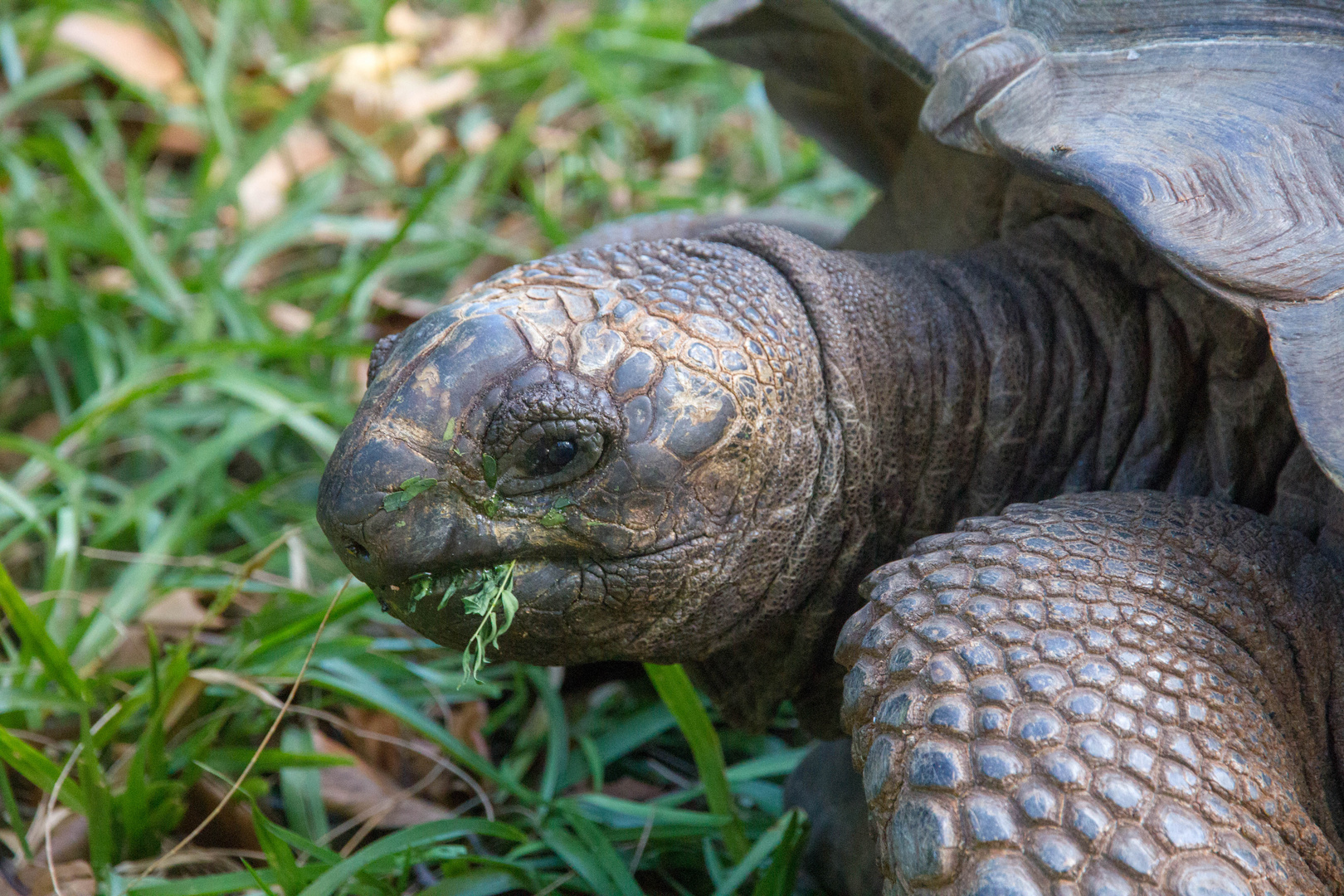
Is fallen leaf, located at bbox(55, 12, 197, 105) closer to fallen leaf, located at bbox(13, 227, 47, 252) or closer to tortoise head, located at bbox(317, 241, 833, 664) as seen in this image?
fallen leaf, located at bbox(13, 227, 47, 252)

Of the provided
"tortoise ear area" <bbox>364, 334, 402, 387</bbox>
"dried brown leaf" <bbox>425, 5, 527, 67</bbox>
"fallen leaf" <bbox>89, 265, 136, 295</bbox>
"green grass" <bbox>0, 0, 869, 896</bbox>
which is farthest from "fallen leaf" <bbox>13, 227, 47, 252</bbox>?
"tortoise ear area" <bbox>364, 334, 402, 387</bbox>

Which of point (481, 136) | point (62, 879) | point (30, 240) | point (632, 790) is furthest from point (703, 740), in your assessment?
point (481, 136)

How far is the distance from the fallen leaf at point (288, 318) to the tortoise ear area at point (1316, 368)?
2905 mm

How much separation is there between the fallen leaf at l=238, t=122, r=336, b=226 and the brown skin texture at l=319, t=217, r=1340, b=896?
2688mm

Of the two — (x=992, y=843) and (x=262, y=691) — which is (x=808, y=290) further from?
(x=262, y=691)

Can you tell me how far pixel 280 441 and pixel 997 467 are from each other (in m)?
2.18

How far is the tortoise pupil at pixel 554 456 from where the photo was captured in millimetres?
1531

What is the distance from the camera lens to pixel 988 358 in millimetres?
1924

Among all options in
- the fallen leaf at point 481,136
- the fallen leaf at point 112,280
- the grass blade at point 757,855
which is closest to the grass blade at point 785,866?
the grass blade at point 757,855

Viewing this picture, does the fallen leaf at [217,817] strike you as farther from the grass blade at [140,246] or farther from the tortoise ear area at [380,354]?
the grass blade at [140,246]

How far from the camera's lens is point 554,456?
154cm

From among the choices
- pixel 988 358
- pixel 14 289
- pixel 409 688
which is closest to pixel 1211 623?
pixel 988 358

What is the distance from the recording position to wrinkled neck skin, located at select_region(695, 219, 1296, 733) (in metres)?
1.81

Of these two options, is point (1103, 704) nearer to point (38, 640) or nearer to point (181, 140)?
point (38, 640)
